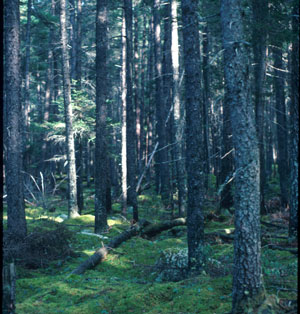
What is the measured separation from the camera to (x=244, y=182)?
5668mm

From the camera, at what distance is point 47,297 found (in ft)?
26.4

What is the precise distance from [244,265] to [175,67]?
1296 centimetres

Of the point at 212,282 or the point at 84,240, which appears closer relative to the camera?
the point at 212,282

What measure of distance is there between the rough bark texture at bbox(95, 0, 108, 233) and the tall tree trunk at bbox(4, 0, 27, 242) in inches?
A: 136

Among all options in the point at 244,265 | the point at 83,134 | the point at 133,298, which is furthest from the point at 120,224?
the point at 244,265

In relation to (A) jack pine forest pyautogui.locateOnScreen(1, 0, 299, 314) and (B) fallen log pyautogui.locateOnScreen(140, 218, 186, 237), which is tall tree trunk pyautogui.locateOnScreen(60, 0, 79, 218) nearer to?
(A) jack pine forest pyautogui.locateOnScreen(1, 0, 299, 314)

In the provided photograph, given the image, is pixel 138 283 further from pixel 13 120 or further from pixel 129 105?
pixel 129 105

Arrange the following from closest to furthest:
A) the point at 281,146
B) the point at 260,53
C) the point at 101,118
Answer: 1. the point at 101,118
2. the point at 260,53
3. the point at 281,146

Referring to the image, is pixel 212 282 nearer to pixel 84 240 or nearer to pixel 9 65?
pixel 84 240

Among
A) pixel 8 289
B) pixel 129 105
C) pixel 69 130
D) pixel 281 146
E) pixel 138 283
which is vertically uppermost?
pixel 129 105

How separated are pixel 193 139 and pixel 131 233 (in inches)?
279

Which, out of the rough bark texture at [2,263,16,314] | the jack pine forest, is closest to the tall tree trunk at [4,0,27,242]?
the jack pine forest

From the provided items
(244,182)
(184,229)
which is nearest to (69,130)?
(184,229)

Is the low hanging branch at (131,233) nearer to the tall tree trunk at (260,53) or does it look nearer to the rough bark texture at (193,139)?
the rough bark texture at (193,139)
